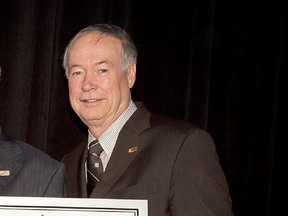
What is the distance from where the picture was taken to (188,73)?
8.66 feet

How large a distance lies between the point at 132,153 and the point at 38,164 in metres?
0.33

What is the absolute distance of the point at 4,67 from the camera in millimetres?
2205

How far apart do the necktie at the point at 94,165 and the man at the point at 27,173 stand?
16cm

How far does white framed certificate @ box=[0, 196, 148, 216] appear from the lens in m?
1.25

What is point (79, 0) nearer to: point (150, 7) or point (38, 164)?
point (150, 7)

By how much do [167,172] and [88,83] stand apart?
43 cm

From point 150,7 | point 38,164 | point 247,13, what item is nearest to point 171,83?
point 150,7

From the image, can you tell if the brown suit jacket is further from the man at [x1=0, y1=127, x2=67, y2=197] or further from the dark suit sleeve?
the man at [x1=0, y1=127, x2=67, y2=197]

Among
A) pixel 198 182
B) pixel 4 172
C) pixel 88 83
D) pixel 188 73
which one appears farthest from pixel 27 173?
pixel 188 73

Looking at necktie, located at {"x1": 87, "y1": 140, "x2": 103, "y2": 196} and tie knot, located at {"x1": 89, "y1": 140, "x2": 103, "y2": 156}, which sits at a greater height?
tie knot, located at {"x1": 89, "y1": 140, "x2": 103, "y2": 156}

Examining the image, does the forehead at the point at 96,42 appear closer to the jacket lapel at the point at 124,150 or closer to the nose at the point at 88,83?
the nose at the point at 88,83

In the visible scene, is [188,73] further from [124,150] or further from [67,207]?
[67,207]

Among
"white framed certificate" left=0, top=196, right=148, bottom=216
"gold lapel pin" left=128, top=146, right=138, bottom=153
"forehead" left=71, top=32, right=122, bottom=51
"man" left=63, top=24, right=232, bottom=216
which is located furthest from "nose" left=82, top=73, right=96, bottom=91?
"white framed certificate" left=0, top=196, right=148, bottom=216

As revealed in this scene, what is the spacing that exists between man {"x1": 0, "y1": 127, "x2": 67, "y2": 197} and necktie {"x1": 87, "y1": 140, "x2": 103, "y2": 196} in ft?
0.53
